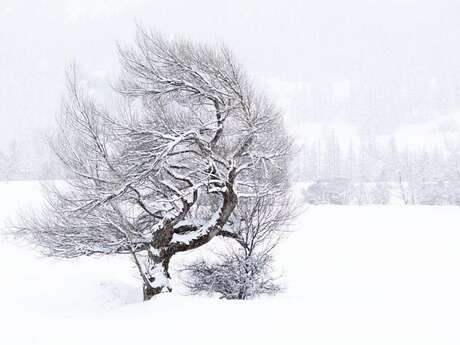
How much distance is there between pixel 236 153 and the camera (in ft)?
42.8

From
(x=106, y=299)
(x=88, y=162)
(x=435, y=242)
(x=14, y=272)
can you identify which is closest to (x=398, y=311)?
(x=88, y=162)

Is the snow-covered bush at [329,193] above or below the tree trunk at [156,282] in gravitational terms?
above

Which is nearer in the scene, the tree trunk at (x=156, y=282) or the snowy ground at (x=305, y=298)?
the snowy ground at (x=305, y=298)

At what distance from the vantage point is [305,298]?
39.0 feet

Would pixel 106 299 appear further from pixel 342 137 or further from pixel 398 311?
pixel 342 137

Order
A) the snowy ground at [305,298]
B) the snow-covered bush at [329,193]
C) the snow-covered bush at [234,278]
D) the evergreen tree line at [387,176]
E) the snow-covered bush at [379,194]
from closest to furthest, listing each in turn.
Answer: the snowy ground at [305,298] < the snow-covered bush at [234,278] < the evergreen tree line at [387,176] < the snow-covered bush at [329,193] < the snow-covered bush at [379,194]

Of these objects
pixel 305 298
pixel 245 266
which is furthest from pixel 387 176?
pixel 305 298

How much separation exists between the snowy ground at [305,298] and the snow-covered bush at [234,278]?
979mm

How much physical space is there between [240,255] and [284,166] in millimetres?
3315

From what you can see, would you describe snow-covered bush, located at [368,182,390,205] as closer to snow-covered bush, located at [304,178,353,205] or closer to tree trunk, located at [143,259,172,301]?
snow-covered bush, located at [304,178,353,205]

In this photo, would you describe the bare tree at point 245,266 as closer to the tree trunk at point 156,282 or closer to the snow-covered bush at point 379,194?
the tree trunk at point 156,282

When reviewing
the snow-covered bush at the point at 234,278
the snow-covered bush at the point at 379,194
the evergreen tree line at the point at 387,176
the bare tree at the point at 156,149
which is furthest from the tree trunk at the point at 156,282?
the snow-covered bush at the point at 379,194

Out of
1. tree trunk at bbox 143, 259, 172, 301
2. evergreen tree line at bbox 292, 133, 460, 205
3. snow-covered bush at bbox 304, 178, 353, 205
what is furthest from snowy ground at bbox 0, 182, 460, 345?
snow-covered bush at bbox 304, 178, 353, 205

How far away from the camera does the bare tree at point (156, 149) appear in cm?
1258
